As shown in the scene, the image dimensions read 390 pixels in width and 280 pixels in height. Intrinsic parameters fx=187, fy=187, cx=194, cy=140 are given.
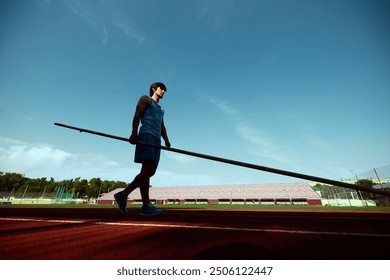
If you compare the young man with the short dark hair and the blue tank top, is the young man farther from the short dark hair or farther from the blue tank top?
the short dark hair

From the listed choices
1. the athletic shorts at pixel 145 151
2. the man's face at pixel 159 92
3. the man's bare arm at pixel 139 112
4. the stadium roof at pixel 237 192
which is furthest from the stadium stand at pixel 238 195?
the man's bare arm at pixel 139 112

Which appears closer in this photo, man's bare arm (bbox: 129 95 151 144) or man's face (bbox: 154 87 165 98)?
man's bare arm (bbox: 129 95 151 144)

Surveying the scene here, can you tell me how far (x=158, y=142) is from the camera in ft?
12.2

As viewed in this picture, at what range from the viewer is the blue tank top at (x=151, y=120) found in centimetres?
354

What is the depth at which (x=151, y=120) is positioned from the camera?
142 inches

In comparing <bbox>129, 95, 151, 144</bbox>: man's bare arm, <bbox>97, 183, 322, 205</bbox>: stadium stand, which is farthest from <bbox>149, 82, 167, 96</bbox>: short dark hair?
<bbox>97, 183, 322, 205</bbox>: stadium stand

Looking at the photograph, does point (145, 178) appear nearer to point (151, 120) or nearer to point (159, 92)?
point (151, 120)

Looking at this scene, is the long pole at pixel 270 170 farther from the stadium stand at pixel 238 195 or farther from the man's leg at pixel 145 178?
the stadium stand at pixel 238 195

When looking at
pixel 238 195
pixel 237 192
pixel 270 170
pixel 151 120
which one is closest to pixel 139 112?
pixel 151 120

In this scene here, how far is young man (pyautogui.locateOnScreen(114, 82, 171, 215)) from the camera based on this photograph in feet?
10.8

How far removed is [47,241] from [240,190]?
1764 inches

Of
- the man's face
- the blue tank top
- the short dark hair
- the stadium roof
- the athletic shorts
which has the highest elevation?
the stadium roof

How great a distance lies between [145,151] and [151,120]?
25.6 inches

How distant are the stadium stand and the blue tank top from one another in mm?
38326
